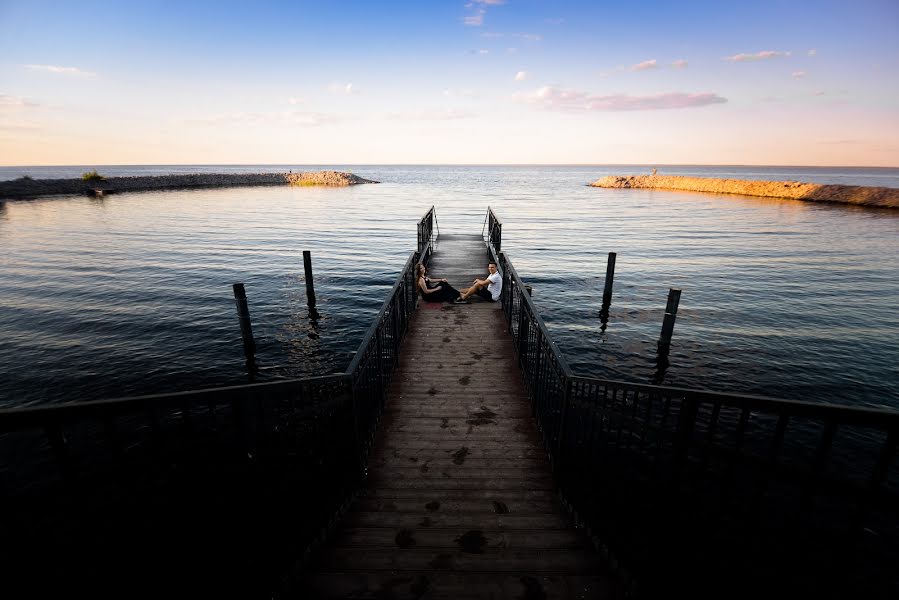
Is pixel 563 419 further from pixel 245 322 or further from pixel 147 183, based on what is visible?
pixel 147 183

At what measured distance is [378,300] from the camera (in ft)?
63.4

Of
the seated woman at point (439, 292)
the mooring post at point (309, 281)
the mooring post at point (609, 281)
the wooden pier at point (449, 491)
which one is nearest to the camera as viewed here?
the wooden pier at point (449, 491)

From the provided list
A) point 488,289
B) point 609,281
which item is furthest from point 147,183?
point 609,281

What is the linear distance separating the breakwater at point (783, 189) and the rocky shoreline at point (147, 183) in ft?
235

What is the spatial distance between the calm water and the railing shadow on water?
3.39m

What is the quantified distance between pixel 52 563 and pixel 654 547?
8.72 meters

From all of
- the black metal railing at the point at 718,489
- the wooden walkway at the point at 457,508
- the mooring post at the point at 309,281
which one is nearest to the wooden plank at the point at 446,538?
the wooden walkway at the point at 457,508

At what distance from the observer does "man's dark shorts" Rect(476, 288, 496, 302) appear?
12.4 m

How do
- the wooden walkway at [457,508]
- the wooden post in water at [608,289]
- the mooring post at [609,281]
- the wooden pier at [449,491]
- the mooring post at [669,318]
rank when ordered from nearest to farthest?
the wooden pier at [449,491], the wooden walkway at [457,508], the mooring post at [669,318], the wooden post in water at [608,289], the mooring post at [609,281]

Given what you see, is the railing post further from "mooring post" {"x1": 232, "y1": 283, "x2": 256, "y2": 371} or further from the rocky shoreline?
the rocky shoreline

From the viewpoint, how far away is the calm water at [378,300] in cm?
1237

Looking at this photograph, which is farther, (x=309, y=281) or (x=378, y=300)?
(x=378, y=300)

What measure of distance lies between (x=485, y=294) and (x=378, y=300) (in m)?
8.19

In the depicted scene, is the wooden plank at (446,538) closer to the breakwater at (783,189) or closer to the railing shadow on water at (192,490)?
the railing shadow on water at (192,490)
